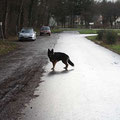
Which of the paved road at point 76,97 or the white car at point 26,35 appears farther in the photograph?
the white car at point 26,35

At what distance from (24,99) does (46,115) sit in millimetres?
1606

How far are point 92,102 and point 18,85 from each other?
3.04 meters

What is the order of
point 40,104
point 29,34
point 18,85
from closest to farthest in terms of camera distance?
point 40,104 < point 18,85 < point 29,34

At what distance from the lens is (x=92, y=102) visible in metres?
7.95

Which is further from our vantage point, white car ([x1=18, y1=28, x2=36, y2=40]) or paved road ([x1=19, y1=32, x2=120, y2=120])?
white car ([x1=18, y1=28, x2=36, y2=40])

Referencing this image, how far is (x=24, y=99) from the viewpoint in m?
8.27

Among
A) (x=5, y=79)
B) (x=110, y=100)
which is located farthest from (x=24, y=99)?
(x=5, y=79)

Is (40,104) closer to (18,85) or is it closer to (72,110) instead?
(72,110)

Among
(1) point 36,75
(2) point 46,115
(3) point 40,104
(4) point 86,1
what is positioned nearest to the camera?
(2) point 46,115

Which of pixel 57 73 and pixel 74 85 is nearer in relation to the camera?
pixel 74 85

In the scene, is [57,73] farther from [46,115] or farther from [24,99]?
[46,115]

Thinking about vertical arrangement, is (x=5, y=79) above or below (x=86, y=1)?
below

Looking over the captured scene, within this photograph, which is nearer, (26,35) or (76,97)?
(76,97)

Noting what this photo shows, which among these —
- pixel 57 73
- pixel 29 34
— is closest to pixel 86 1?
pixel 29 34
